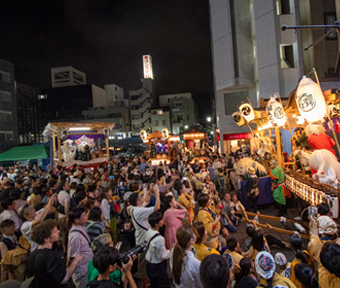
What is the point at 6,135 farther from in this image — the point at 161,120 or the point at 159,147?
the point at 161,120

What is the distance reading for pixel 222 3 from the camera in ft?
70.4

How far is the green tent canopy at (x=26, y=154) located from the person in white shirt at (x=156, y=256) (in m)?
18.1

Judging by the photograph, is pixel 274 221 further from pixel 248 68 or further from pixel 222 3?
pixel 222 3

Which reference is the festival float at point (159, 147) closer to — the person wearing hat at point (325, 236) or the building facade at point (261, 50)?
the building facade at point (261, 50)

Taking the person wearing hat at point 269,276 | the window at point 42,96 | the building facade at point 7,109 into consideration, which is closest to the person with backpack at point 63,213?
the person wearing hat at point 269,276

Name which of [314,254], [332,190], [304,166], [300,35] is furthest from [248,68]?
[314,254]

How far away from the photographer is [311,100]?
17.0ft

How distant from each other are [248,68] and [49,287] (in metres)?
23.0

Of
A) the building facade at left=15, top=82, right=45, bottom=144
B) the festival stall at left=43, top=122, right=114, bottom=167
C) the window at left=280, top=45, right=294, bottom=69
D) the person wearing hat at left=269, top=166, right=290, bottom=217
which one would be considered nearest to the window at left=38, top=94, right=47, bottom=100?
the building facade at left=15, top=82, right=45, bottom=144

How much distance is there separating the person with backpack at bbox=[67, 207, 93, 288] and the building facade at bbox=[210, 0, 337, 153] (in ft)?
56.9

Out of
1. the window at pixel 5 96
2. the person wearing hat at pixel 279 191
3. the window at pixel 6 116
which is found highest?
the window at pixel 5 96

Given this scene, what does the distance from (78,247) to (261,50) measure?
70.1 feet

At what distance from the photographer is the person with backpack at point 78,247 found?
116 inches

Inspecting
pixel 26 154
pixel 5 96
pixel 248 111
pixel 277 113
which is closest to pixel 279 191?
pixel 277 113
